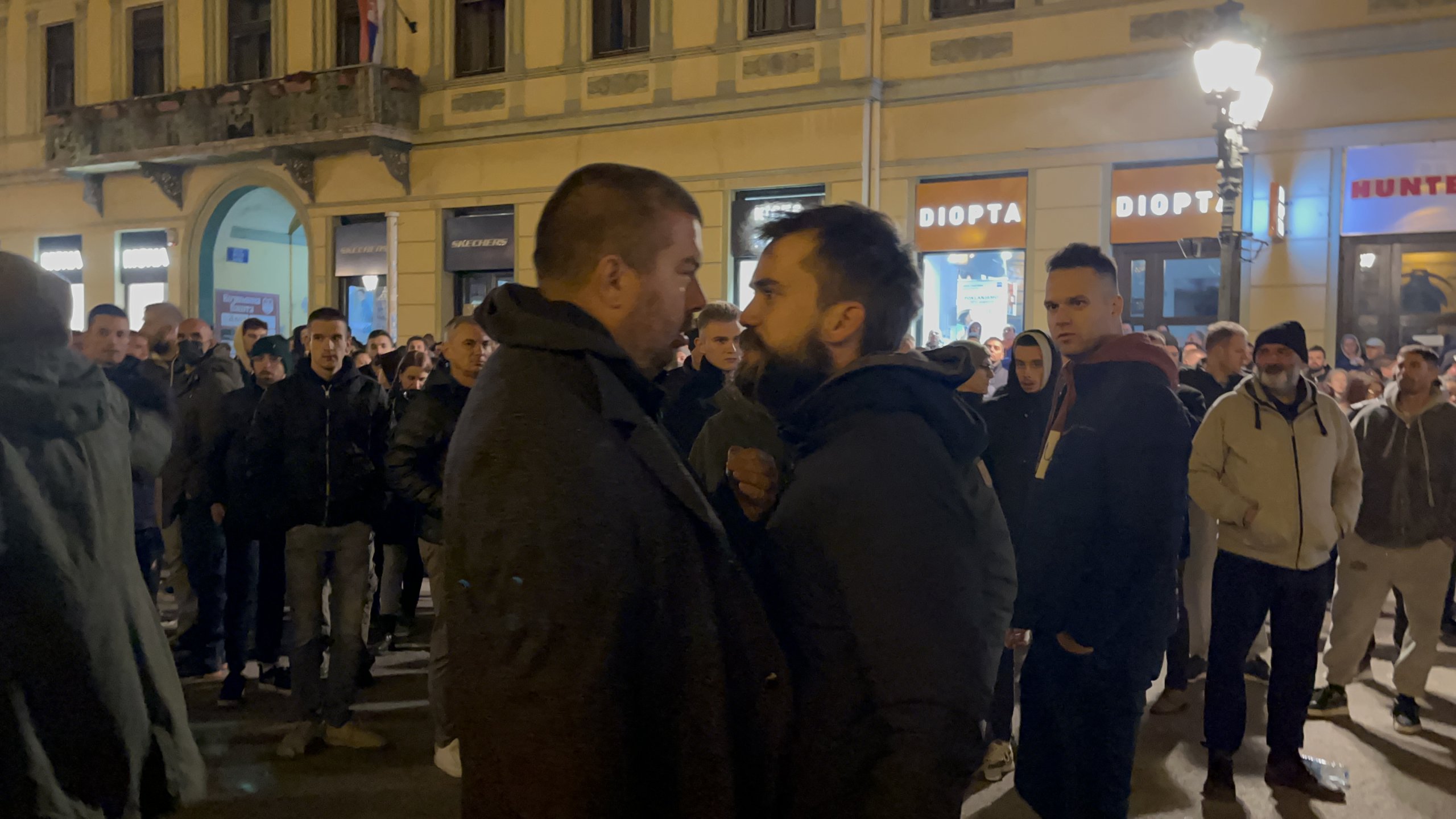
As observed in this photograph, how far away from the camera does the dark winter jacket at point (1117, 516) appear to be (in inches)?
132

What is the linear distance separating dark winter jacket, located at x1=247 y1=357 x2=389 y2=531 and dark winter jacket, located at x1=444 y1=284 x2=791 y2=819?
3990mm

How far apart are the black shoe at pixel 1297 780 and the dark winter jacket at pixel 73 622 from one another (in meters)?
4.50

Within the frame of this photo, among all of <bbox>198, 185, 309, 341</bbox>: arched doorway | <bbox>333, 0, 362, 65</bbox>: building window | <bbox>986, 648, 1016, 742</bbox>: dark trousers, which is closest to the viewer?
<bbox>986, 648, 1016, 742</bbox>: dark trousers

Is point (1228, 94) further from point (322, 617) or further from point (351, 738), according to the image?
point (351, 738)

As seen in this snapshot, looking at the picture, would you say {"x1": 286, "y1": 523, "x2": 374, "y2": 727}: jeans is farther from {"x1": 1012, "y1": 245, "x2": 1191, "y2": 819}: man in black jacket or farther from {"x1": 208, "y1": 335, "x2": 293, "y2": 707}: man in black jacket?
{"x1": 1012, "y1": 245, "x2": 1191, "y2": 819}: man in black jacket

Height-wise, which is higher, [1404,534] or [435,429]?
[435,429]

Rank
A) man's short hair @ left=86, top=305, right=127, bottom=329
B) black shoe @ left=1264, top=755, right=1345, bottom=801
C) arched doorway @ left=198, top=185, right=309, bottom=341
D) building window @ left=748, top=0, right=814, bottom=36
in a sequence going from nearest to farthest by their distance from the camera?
black shoe @ left=1264, top=755, right=1345, bottom=801
man's short hair @ left=86, top=305, right=127, bottom=329
building window @ left=748, top=0, right=814, bottom=36
arched doorway @ left=198, top=185, right=309, bottom=341

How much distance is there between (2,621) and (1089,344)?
11.5 feet

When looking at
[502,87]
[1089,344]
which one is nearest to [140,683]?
[1089,344]

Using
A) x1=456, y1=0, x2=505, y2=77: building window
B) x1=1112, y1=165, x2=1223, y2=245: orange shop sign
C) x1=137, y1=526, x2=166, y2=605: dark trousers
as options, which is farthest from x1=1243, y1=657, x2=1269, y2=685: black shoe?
x1=456, y1=0, x2=505, y2=77: building window

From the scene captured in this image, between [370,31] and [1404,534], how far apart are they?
16.6 metres

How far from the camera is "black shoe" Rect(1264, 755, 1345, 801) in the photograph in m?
4.76

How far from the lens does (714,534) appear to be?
1584mm

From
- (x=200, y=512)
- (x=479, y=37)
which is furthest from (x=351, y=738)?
(x=479, y=37)
